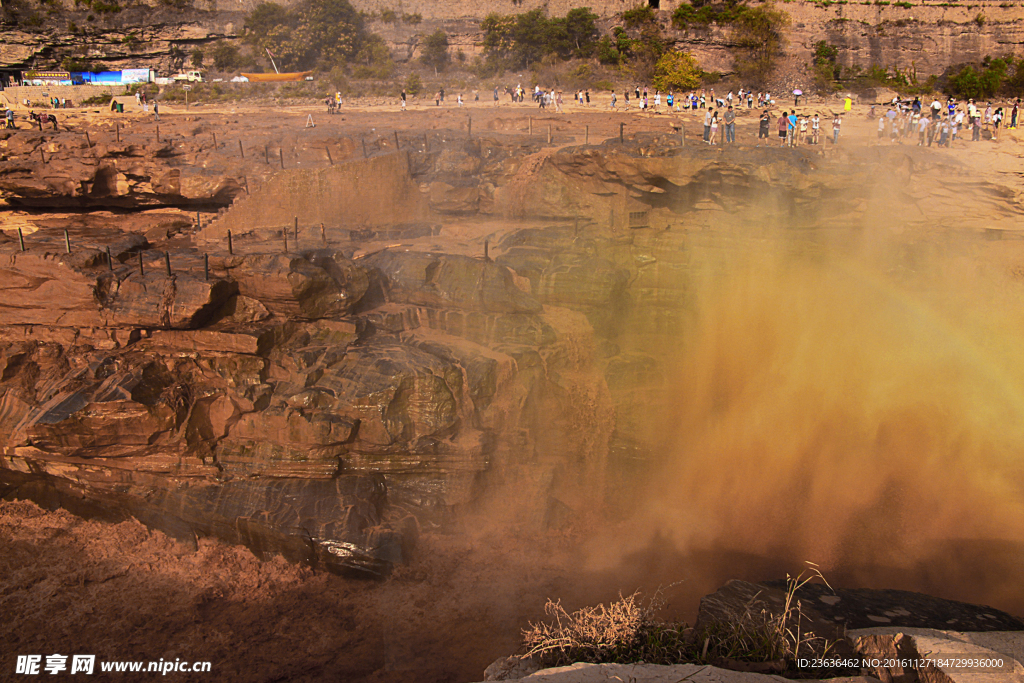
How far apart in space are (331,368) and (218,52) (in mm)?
30062

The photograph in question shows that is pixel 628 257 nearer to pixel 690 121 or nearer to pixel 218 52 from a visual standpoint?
pixel 690 121

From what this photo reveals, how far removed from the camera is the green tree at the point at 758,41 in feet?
82.1

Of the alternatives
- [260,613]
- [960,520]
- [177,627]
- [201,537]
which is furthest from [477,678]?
[960,520]

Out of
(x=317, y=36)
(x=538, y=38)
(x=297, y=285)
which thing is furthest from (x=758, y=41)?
(x=297, y=285)

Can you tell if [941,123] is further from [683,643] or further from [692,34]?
[683,643]

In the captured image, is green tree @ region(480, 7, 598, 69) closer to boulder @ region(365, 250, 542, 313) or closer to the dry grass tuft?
boulder @ region(365, 250, 542, 313)

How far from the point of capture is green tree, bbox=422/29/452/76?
99.8ft

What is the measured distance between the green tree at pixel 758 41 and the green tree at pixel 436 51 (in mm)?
13504

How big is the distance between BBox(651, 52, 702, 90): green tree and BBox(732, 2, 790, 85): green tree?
2000mm

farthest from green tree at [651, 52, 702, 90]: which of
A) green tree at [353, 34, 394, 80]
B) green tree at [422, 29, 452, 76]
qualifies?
green tree at [353, 34, 394, 80]

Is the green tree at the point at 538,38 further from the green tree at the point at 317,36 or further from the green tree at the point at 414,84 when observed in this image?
the green tree at the point at 317,36

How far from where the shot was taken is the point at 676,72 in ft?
81.5

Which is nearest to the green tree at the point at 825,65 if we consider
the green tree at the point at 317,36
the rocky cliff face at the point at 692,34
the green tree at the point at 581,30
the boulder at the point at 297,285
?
the rocky cliff face at the point at 692,34

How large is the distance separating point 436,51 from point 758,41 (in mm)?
14998
